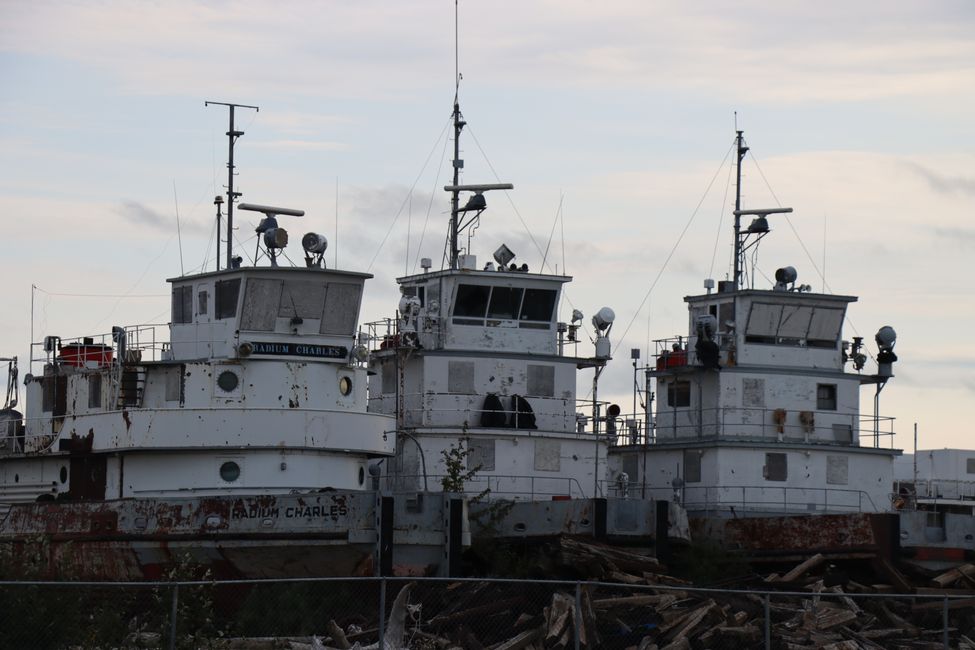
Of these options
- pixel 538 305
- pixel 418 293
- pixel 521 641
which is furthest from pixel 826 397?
pixel 521 641

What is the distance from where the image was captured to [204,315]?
34094 mm

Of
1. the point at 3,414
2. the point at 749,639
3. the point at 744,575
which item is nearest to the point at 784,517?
the point at 744,575

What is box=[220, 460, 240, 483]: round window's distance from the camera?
31453mm

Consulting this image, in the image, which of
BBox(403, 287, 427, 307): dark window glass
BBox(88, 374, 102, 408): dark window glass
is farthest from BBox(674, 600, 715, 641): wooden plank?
BBox(403, 287, 427, 307): dark window glass

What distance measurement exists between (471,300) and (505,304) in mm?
812

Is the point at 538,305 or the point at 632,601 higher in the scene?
the point at 538,305

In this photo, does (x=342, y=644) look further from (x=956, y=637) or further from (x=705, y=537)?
(x=705, y=537)

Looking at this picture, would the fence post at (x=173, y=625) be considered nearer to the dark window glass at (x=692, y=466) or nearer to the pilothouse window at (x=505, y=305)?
the pilothouse window at (x=505, y=305)

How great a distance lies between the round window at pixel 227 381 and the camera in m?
32.4

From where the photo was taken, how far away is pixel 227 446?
1233 inches

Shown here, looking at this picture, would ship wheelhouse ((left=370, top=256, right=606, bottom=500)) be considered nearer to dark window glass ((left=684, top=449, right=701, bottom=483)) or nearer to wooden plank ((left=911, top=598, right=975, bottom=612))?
dark window glass ((left=684, top=449, right=701, bottom=483))

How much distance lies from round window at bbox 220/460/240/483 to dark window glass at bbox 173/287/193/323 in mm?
4142

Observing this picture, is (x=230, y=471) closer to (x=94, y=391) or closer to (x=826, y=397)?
(x=94, y=391)

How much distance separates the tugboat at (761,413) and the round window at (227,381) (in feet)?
36.8
